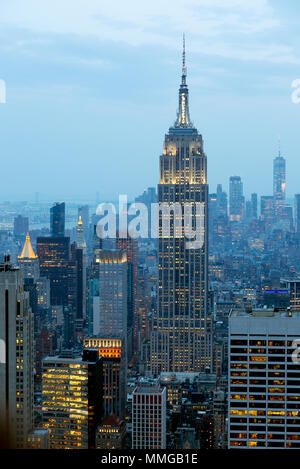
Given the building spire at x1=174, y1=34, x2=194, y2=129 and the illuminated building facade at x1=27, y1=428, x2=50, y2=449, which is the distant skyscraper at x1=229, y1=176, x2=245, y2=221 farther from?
the illuminated building facade at x1=27, y1=428, x2=50, y2=449

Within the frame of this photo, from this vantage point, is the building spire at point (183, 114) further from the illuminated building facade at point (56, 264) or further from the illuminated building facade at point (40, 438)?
the illuminated building facade at point (40, 438)

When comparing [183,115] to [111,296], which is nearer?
[111,296]

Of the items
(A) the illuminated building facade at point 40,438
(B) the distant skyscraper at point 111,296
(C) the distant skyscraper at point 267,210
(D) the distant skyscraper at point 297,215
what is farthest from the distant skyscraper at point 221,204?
(A) the illuminated building facade at point 40,438

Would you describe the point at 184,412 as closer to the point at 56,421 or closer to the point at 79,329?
the point at 56,421

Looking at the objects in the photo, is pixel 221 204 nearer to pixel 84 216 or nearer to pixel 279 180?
pixel 279 180

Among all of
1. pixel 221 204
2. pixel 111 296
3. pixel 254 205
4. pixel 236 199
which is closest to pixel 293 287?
pixel 221 204

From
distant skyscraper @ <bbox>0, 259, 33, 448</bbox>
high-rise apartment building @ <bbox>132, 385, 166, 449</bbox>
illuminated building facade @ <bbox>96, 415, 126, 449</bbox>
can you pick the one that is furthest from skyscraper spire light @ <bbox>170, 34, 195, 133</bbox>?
distant skyscraper @ <bbox>0, 259, 33, 448</bbox>

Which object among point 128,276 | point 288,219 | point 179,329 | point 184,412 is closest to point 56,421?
point 184,412
